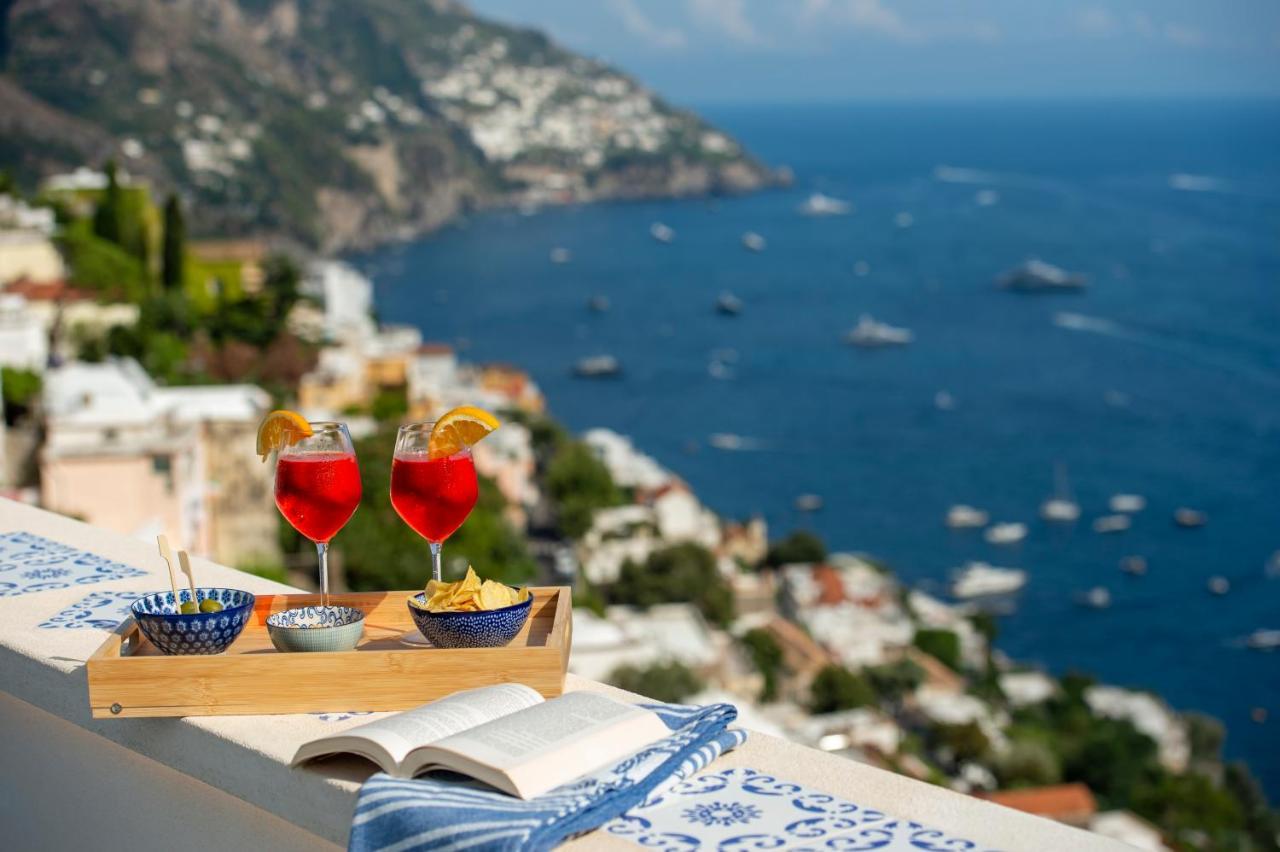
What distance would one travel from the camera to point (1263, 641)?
852 inches

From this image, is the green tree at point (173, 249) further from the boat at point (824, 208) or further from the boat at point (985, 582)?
the boat at point (824, 208)

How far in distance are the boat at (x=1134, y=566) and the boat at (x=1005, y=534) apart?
1735 mm

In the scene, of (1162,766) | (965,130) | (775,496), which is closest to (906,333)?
(775,496)

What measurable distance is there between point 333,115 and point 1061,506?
5781 centimetres

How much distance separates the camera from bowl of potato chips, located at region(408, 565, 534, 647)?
1230mm

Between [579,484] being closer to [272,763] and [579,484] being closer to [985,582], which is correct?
[985,582]

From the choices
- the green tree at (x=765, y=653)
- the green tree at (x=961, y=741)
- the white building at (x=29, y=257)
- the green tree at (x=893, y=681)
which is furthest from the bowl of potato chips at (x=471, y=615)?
the white building at (x=29, y=257)

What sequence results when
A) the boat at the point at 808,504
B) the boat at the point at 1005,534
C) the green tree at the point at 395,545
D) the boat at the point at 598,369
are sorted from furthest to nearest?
the boat at the point at 598,369 → the boat at the point at 808,504 → the boat at the point at 1005,534 → the green tree at the point at 395,545

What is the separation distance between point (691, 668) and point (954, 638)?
5.99 meters

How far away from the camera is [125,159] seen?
51.3 metres

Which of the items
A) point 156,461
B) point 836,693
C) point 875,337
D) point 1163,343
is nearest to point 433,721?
point 156,461

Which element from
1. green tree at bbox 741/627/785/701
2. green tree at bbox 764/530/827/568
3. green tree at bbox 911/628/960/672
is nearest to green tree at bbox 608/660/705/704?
green tree at bbox 741/627/785/701

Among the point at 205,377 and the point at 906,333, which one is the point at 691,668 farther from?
the point at 906,333

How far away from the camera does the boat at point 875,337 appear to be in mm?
40031
